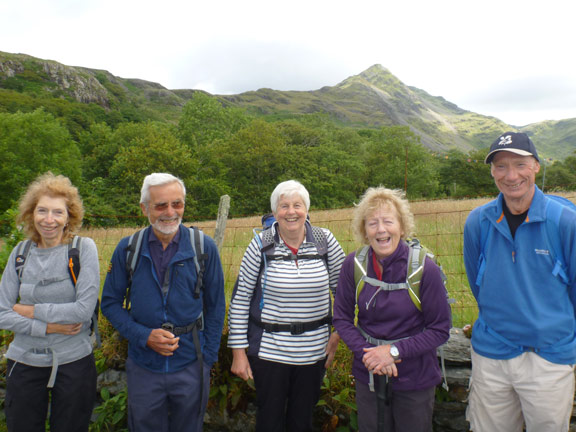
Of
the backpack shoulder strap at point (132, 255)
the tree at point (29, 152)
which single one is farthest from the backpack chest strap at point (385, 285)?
the tree at point (29, 152)

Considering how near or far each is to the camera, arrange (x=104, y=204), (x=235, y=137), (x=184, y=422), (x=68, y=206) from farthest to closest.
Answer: (x=235, y=137), (x=104, y=204), (x=68, y=206), (x=184, y=422)

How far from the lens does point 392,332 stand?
87.4 inches

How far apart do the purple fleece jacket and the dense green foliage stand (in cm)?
2344

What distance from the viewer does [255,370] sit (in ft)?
8.39

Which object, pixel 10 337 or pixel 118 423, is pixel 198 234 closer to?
pixel 118 423

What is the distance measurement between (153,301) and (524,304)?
2.21m

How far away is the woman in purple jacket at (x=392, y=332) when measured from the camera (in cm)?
216

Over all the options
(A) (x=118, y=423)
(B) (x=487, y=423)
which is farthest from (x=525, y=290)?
(A) (x=118, y=423)

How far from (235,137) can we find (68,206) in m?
37.3

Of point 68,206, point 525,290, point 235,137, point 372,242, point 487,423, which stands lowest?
point 487,423

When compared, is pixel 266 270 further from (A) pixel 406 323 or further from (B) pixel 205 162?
(B) pixel 205 162

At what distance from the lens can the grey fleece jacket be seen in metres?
2.46

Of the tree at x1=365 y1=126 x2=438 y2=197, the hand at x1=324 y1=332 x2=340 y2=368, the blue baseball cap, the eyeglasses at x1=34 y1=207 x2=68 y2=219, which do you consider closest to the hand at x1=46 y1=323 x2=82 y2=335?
the eyeglasses at x1=34 y1=207 x2=68 y2=219

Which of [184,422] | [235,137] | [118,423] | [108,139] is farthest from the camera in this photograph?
[108,139]
